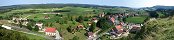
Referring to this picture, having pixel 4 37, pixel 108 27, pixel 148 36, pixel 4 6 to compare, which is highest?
pixel 148 36

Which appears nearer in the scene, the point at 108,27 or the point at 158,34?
the point at 158,34

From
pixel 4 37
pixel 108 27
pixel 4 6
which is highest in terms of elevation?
pixel 4 37

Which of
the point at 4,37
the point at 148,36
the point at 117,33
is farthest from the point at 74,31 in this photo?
the point at 148,36

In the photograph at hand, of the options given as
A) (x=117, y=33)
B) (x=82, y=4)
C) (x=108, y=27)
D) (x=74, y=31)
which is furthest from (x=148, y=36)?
(x=82, y=4)

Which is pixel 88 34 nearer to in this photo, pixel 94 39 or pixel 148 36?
pixel 94 39

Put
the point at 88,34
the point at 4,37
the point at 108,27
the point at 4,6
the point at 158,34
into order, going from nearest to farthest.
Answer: the point at 158,34, the point at 4,37, the point at 88,34, the point at 108,27, the point at 4,6

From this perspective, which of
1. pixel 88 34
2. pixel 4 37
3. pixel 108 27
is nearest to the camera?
pixel 4 37

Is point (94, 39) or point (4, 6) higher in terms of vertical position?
point (94, 39)

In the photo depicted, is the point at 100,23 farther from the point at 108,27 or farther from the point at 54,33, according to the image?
the point at 54,33

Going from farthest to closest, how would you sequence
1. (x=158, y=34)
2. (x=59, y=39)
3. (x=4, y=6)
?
(x=4, y=6) → (x=59, y=39) → (x=158, y=34)
